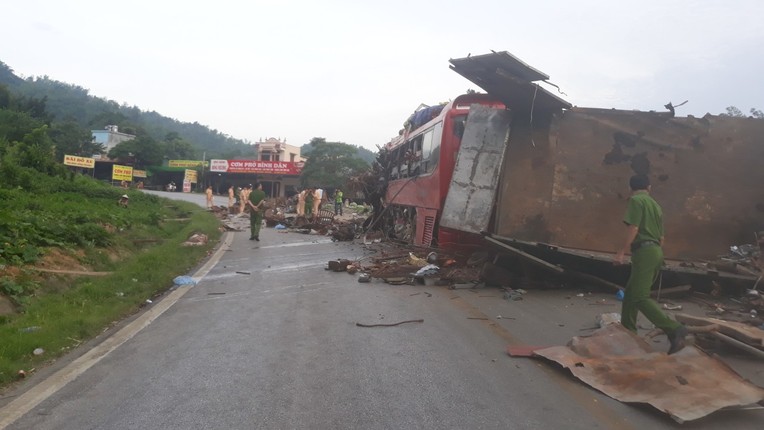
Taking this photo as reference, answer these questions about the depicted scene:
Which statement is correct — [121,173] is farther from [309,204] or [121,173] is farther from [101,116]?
[309,204]

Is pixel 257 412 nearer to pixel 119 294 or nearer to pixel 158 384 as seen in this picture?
pixel 158 384

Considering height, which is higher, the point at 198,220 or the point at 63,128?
the point at 63,128

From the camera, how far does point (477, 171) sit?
9742 millimetres


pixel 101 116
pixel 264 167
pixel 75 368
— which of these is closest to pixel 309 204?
pixel 75 368

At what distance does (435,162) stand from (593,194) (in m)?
3.61

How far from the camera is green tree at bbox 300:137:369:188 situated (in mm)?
60688

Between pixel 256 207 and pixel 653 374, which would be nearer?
pixel 653 374

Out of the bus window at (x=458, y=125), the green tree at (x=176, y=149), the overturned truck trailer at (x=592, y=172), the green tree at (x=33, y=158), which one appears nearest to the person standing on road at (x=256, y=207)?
the bus window at (x=458, y=125)

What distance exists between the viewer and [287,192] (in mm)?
70188

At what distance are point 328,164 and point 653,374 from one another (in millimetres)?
58151

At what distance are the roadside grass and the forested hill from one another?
5560 cm

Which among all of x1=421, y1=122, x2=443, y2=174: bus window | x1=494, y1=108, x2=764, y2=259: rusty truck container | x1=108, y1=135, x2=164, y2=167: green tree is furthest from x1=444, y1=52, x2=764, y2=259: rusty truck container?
x1=108, y1=135, x2=164, y2=167: green tree

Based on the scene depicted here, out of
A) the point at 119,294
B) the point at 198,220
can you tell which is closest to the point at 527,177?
the point at 119,294

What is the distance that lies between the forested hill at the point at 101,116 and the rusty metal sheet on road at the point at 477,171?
201 feet
